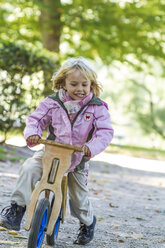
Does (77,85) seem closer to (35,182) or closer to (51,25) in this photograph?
(35,182)

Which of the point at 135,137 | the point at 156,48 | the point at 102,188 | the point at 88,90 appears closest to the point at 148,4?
the point at 156,48

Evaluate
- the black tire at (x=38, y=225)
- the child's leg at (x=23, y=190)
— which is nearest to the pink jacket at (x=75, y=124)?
the child's leg at (x=23, y=190)

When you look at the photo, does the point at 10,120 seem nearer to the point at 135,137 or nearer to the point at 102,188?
the point at 102,188

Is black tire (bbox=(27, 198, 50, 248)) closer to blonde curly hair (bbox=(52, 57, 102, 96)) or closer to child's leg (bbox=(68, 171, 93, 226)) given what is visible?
child's leg (bbox=(68, 171, 93, 226))

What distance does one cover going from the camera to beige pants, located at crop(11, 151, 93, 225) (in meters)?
3.15

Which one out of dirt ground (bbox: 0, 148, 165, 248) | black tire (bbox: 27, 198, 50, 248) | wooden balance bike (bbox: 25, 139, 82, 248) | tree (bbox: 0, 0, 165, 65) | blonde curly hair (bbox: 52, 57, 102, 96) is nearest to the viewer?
black tire (bbox: 27, 198, 50, 248)

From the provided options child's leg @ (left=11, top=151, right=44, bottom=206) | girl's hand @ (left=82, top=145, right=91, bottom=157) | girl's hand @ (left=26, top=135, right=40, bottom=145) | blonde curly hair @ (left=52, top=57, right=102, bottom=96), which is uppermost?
blonde curly hair @ (left=52, top=57, right=102, bottom=96)

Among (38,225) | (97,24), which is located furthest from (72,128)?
(97,24)

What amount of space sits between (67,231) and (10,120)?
4.44 meters

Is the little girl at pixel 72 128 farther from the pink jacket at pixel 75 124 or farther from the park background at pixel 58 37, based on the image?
the park background at pixel 58 37

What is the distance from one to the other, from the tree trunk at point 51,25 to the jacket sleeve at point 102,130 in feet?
26.3

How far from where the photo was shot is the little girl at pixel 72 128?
126 inches

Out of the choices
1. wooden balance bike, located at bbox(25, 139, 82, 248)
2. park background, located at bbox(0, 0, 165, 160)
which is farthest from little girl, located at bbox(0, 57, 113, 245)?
park background, located at bbox(0, 0, 165, 160)

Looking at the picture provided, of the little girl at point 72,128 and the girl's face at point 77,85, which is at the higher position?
the girl's face at point 77,85
